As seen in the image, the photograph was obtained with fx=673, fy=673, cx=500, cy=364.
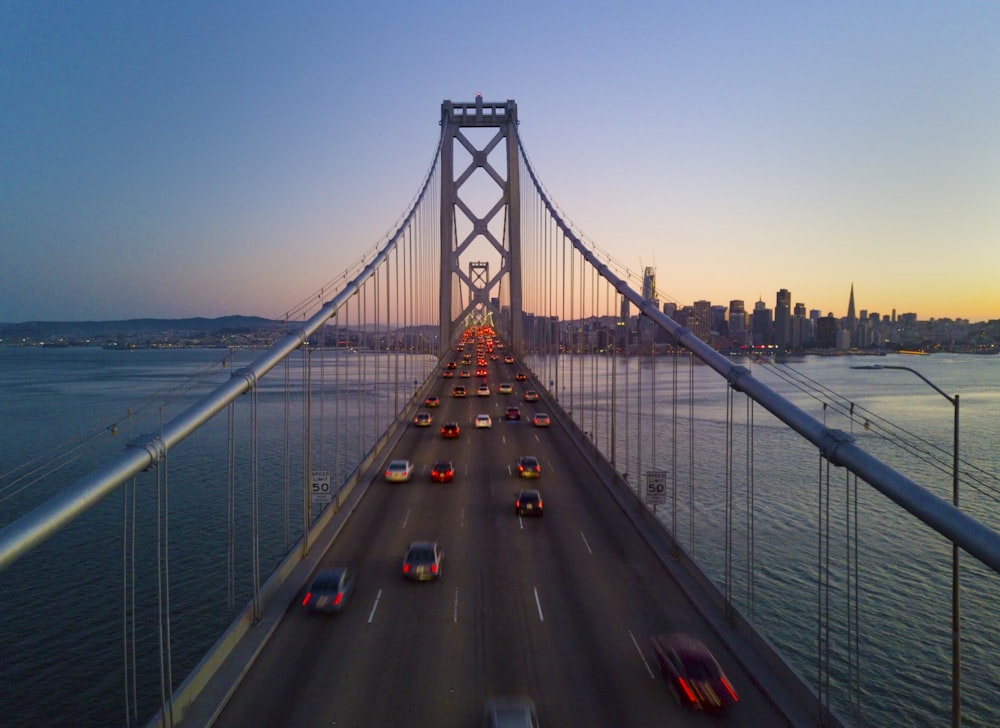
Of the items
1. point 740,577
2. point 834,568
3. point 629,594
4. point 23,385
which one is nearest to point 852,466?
point 629,594

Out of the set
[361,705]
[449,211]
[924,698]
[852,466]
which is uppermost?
[449,211]

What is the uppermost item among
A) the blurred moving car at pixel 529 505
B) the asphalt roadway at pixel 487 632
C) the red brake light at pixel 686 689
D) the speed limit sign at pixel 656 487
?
the speed limit sign at pixel 656 487

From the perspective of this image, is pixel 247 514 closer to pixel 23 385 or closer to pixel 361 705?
pixel 361 705

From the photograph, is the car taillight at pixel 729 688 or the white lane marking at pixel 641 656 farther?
the white lane marking at pixel 641 656

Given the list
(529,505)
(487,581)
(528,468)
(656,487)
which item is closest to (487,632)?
(487,581)

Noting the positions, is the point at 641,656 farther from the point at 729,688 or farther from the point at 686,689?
the point at 729,688

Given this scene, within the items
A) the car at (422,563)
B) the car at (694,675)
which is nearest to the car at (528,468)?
the car at (422,563)

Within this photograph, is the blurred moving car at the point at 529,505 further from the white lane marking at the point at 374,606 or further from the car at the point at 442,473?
the white lane marking at the point at 374,606
